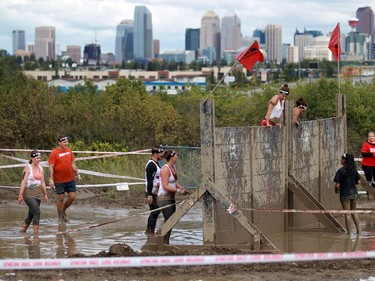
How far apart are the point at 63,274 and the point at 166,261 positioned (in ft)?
6.63

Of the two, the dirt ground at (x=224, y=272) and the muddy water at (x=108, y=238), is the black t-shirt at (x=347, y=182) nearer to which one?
the muddy water at (x=108, y=238)

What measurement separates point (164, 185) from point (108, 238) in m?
1.93

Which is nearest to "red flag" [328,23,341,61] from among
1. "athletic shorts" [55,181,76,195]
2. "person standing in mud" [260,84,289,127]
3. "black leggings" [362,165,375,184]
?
"black leggings" [362,165,375,184]

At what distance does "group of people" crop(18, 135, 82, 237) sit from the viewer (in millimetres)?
17562

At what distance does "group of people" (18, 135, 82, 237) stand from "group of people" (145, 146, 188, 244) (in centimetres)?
194

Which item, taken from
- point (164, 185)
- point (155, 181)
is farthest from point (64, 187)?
point (164, 185)

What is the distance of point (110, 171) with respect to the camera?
27.0m

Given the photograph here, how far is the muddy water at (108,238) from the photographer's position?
1636cm

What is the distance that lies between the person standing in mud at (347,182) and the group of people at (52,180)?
4806mm

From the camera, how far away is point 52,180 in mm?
18859

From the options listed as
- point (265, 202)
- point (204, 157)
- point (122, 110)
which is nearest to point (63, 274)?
point (204, 157)

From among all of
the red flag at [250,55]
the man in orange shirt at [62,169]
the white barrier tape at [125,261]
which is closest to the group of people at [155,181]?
the man in orange shirt at [62,169]

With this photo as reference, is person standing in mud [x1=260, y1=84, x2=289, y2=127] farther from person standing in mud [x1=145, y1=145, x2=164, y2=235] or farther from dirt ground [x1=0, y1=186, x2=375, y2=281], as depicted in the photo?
dirt ground [x1=0, y1=186, x2=375, y2=281]

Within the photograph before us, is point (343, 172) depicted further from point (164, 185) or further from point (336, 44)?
point (336, 44)
